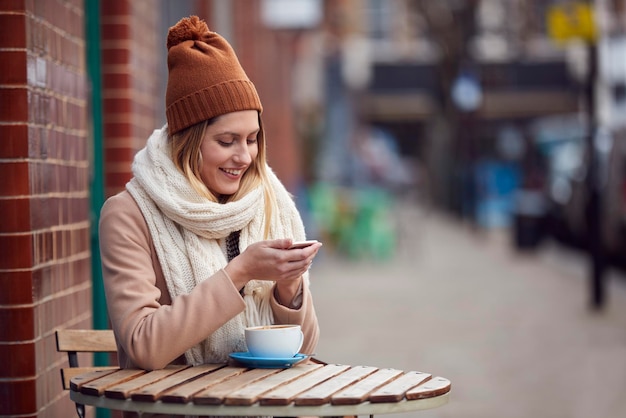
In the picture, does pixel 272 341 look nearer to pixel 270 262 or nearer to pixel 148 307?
pixel 270 262

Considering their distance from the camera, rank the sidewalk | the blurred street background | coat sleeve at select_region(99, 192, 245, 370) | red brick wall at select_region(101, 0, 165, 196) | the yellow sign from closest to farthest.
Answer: coat sleeve at select_region(99, 192, 245, 370) → the blurred street background → red brick wall at select_region(101, 0, 165, 196) → the sidewalk → the yellow sign

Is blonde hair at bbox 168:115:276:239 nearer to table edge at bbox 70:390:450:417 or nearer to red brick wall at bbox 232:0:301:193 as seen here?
table edge at bbox 70:390:450:417

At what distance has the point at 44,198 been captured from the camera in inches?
157

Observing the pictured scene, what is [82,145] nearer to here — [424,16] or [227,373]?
[227,373]

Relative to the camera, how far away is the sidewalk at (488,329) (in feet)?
25.0

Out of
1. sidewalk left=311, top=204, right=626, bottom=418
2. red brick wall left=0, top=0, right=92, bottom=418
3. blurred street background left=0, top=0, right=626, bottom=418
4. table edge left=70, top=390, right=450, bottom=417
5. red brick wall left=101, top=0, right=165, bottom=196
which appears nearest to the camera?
table edge left=70, top=390, right=450, bottom=417

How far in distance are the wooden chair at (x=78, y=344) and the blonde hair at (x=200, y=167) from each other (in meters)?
0.61

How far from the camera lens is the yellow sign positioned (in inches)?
492

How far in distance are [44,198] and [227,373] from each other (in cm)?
121

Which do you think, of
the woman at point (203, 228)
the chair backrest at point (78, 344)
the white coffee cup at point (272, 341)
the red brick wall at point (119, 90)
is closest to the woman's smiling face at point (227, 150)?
the woman at point (203, 228)

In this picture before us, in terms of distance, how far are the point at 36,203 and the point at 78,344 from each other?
0.53m

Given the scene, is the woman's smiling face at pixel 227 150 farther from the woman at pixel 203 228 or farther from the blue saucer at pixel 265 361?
the blue saucer at pixel 265 361

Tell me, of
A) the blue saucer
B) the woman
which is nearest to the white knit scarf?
the woman

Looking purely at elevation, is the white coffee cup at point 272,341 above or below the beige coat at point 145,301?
below
